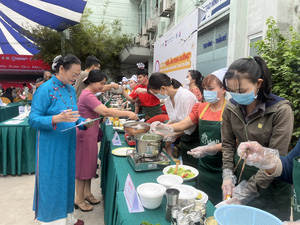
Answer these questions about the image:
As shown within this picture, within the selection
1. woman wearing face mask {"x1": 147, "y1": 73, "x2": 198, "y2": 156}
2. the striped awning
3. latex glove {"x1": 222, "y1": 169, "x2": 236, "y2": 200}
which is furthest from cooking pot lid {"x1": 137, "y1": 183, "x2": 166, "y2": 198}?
the striped awning

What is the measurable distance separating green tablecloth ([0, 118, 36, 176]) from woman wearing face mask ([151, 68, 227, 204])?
2.92m

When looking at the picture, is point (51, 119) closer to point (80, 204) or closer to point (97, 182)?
point (80, 204)

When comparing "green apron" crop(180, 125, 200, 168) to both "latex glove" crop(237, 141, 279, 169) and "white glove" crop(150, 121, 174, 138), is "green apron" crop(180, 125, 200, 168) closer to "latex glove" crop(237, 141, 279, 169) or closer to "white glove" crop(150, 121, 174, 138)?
"white glove" crop(150, 121, 174, 138)

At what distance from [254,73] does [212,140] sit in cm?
75

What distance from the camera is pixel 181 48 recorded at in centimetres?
551

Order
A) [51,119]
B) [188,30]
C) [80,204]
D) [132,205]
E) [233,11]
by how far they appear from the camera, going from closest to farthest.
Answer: [132,205] → [51,119] → [80,204] → [233,11] → [188,30]

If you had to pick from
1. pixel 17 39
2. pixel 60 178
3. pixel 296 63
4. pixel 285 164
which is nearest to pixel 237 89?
pixel 285 164

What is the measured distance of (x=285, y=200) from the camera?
1280mm

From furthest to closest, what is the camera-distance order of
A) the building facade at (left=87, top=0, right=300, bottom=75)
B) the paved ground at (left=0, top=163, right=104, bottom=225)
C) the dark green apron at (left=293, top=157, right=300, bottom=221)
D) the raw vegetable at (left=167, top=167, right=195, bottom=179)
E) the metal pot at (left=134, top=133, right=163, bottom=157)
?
the building facade at (left=87, top=0, right=300, bottom=75)
the paved ground at (left=0, top=163, right=104, bottom=225)
the metal pot at (left=134, top=133, right=163, bottom=157)
the raw vegetable at (left=167, top=167, right=195, bottom=179)
the dark green apron at (left=293, top=157, right=300, bottom=221)

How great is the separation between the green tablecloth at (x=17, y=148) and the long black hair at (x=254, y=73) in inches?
133

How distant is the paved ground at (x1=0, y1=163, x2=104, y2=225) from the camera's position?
2.32m

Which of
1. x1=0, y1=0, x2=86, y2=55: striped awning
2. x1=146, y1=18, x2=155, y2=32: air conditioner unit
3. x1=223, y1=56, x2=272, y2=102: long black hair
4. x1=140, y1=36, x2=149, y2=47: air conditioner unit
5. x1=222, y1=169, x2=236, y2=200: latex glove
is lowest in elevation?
x1=222, y1=169, x2=236, y2=200: latex glove

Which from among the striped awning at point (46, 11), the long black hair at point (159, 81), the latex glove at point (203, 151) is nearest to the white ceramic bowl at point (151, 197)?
the latex glove at point (203, 151)

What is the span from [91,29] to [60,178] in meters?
13.8
